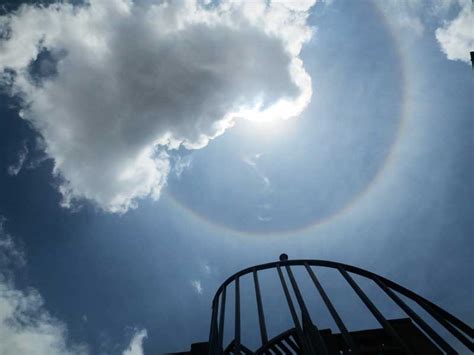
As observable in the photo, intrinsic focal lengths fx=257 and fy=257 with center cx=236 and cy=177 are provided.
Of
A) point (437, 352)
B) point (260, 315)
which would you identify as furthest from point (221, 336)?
point (437, 352)

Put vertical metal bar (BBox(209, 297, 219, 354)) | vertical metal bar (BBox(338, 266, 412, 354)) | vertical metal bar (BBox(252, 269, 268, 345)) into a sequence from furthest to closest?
vertical metal bar (BBox(209, 297, 219, 354)) → vertical metal bar (BBox(252, 269, 268, 345)) → vertical metal bar (BBox(338, 266, 412, 354))

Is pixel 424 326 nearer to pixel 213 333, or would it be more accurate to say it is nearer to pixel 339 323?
pixel 339 323

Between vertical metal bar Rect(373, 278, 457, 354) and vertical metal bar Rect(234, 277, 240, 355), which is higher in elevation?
vertical metal bar Rect(234, 277, 240, 355)

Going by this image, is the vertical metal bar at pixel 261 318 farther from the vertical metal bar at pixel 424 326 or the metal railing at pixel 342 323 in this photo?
the vertical metal bar at pixel 424 326

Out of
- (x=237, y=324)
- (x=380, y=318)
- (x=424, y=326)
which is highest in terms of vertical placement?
(x=237, y=324)

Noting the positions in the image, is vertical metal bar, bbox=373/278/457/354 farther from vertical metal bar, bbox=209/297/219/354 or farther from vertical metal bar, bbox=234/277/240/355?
vertical metal bar, bbox=209/297/219/354

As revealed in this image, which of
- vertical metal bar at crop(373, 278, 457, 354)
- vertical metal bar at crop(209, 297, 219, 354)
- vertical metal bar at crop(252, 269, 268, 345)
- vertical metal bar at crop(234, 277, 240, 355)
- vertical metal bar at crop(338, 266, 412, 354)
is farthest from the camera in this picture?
vertical metal bar at crop(209, 297, 219, 354)

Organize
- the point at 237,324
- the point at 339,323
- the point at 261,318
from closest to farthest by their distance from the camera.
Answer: the point at 339,323
the point at 237,324
the point at 261,318

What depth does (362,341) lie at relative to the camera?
9.43 meters

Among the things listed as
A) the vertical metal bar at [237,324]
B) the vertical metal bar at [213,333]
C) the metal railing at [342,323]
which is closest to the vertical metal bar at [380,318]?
the metal railing at [342,323]

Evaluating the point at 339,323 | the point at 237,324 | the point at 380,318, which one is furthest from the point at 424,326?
the point at 237,324

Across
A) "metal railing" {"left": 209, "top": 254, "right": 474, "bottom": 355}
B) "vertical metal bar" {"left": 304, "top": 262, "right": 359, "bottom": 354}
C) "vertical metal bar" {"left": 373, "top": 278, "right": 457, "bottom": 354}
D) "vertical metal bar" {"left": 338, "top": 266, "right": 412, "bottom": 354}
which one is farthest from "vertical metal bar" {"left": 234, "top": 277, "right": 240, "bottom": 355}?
"vertical metal bar" {"left": 373, "top": 278, "right": 457, "bottom": 354}

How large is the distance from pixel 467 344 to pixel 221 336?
10.1 ft

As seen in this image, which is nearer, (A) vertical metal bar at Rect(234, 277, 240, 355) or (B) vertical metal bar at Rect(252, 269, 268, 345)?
(A) vertical metal bar at Rect(234, 277, 240, 355)
